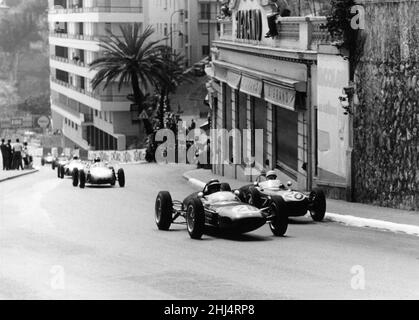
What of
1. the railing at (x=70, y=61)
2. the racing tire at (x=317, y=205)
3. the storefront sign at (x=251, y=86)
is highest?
the storefront sign at (x=251, y=86)

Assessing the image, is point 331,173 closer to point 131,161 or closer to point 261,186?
point 261,186

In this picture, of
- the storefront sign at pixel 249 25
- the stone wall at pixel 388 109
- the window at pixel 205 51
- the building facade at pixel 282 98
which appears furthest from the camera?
the window at pixel 205 51

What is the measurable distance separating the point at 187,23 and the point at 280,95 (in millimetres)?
59335

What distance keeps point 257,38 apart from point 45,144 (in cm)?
10146

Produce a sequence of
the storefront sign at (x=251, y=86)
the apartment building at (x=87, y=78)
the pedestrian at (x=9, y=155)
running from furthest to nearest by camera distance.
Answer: the apartment building at (x=87, y=78) < the pedestrian at (x=9, y=155) < the storefront sign at (x=251, y=86)

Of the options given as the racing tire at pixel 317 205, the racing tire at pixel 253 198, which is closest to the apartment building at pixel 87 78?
the racing tire at pixel 317 205

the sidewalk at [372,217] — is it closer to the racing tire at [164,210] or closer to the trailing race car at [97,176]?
Result: the racing tire at [164,210]

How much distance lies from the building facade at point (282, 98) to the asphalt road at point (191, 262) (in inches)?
274

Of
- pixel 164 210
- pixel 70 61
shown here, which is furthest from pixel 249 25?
pixel 70 61

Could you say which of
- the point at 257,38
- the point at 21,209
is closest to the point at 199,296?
the point at 21,209

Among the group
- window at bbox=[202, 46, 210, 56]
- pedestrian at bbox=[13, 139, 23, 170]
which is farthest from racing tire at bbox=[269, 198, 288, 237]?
window at bbox=[202, 46, 210, 56]

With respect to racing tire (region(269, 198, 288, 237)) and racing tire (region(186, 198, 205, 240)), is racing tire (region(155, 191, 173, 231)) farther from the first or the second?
racing tire (region(269, 198, 288, 237))

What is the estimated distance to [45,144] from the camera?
138125 millimetres
